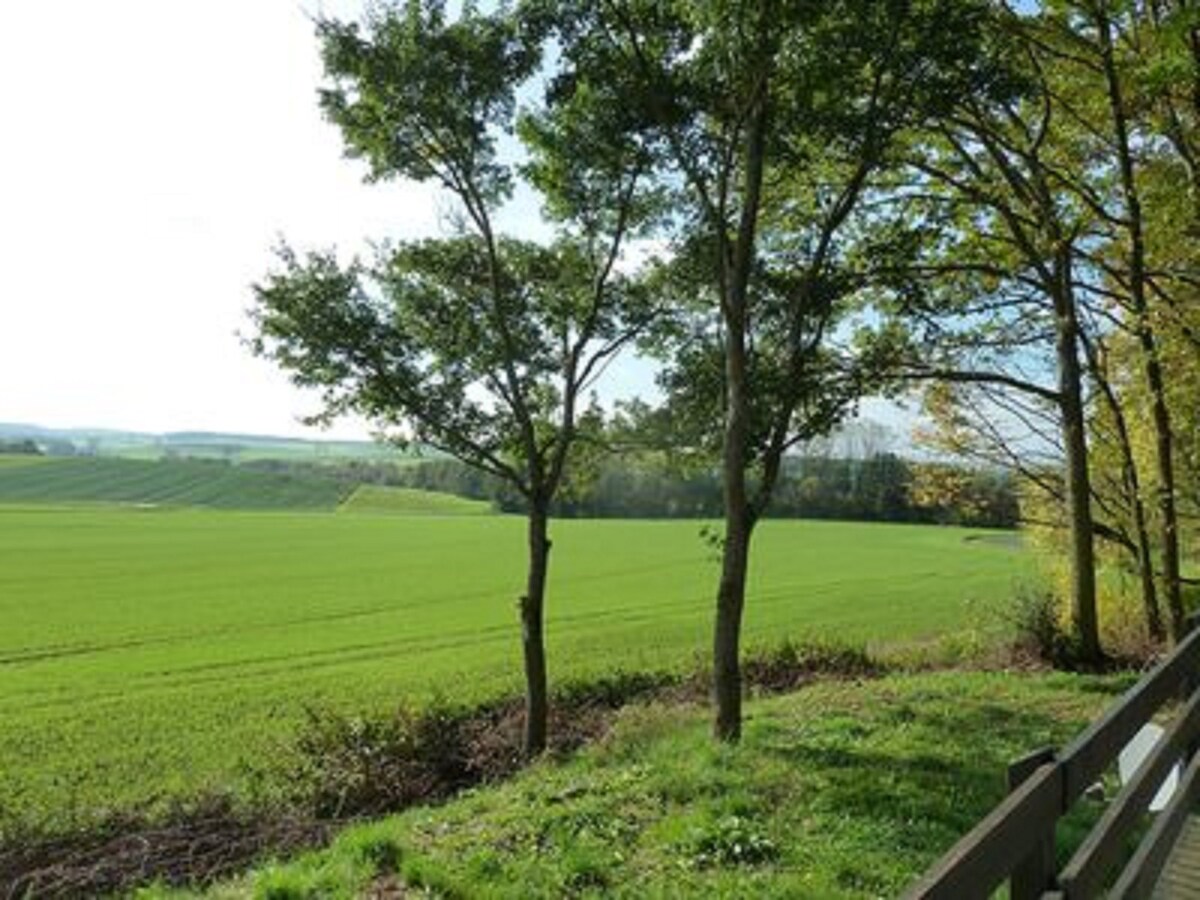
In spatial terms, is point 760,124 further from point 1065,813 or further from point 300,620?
point 300,620

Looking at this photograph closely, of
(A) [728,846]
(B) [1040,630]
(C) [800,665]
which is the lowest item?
(C) [800,665]

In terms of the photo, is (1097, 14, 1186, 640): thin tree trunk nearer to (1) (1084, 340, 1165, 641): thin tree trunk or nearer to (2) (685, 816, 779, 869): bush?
(1) (1084, 340, 1165, 641): thin tree trunk

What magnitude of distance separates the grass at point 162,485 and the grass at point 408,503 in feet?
9.83

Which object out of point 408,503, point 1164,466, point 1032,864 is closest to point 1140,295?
point 1164,466

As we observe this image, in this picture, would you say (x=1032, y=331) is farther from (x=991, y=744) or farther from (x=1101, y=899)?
(x=1101, y=899)

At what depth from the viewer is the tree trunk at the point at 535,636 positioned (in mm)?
17938

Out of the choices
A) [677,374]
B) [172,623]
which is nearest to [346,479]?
[172,623]

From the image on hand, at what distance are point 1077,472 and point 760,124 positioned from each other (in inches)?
442

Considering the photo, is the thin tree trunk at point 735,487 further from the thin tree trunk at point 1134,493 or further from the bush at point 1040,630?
the thin tree trunk at point 1134,493

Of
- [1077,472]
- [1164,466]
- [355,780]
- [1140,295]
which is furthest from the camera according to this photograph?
[1077,472]

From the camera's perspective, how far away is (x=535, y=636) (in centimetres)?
1794

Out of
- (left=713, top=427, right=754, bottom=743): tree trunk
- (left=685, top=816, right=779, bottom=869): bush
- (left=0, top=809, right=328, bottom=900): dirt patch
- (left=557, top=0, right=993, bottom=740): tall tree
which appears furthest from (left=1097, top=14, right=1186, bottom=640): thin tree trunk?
(left=0, top=809, right=328, bottom=900): dirt patch

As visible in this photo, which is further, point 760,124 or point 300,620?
point 300,620

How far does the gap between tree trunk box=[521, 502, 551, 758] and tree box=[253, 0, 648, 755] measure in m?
0.03
